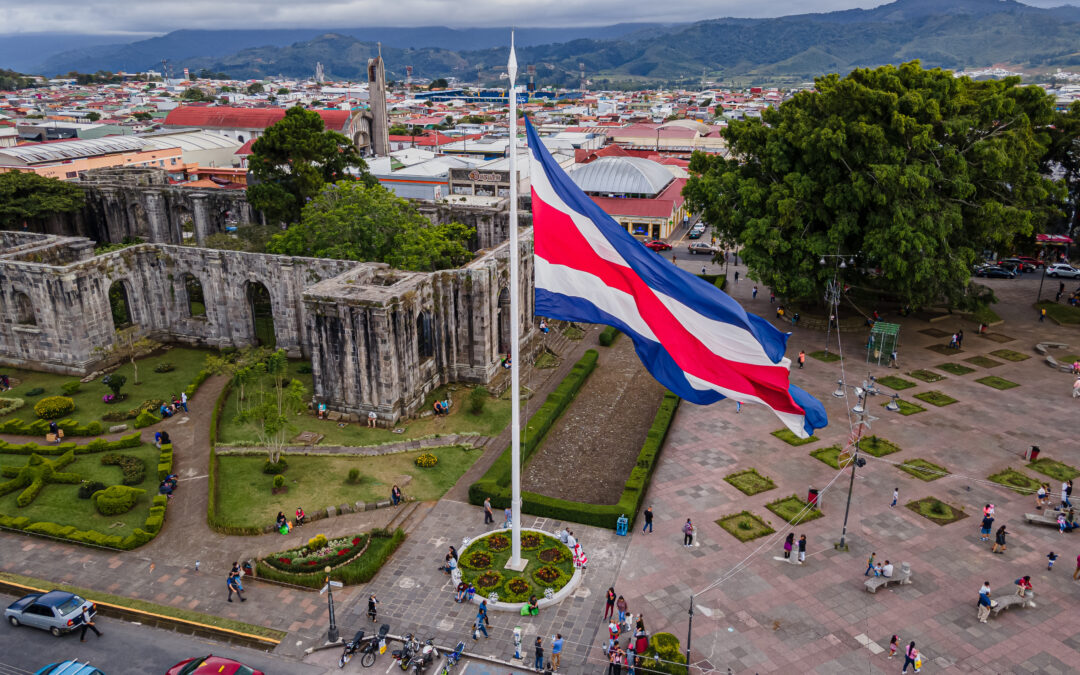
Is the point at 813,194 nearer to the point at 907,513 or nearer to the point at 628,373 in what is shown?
the point at 628,373

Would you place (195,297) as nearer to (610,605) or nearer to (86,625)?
(86,625)

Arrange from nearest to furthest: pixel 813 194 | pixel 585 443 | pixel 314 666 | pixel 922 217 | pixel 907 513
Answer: pixel 314 666 < pixel 907 513 < pixel 585 443 < pixel 922 217 < pixel 813 194

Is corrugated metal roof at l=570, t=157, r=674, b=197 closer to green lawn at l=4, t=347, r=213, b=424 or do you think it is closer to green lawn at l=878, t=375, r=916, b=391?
green lawn at l=878, t=375, r=916, b=391

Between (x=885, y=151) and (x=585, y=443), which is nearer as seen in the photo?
(x=585, y=443)

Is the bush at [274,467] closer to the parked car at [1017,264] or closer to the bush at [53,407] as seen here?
the bush at [53,407]

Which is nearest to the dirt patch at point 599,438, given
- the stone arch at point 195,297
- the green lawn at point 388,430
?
the green lawn at point 388,430

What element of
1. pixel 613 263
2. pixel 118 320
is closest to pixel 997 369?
pixel 613 263
